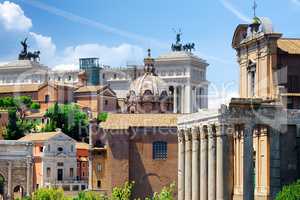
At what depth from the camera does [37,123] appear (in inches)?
3789

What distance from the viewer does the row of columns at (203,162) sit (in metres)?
41.0

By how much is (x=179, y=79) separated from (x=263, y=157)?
8332 cm

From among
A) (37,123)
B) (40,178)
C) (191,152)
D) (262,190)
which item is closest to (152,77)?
(40,178)

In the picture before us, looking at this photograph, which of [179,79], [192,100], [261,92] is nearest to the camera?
[261,92]

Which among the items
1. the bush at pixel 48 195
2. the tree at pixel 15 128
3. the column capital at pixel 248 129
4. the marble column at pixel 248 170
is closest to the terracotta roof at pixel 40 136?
the tree at pixel 15 128

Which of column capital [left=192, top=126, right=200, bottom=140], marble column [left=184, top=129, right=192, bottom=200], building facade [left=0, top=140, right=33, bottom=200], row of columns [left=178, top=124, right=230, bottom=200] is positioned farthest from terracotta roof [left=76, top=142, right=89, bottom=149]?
column capital [left=192, top=126, right=200, bottom=140]

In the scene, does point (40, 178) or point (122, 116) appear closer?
point (122, 116)

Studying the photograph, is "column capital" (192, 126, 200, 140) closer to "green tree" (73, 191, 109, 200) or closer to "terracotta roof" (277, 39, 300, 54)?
"terracotta roof" (277, 39, 300, 54)

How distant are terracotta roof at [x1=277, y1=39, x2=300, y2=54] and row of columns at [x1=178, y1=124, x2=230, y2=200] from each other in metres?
6.04

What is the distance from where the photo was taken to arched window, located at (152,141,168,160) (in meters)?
59.6

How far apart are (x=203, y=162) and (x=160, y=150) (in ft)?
54.5

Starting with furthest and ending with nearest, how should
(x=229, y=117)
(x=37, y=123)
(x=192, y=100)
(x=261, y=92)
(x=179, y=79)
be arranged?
(x=179, y=79), (x=192, y=100), (x=37, y=123), (x=261, y=92), (x=229, y=117)

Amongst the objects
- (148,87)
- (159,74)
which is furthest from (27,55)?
(148,87)

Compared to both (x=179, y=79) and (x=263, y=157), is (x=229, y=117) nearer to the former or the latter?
(x=263, y=157)
